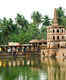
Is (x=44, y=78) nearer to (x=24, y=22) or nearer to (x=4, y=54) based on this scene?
(x=4, y=54)

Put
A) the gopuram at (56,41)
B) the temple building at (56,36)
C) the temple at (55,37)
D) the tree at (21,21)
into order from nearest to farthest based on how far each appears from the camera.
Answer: the gopuram at (56,41) < the temple at (55,37) < the temple building at (56,36) < the tree at (21,21)

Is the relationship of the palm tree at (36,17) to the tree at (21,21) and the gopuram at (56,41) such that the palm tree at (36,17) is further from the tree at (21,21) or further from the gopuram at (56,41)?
the gopuram at (56,41)

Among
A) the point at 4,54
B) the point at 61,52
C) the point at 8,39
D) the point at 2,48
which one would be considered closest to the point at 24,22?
the point at 8,39

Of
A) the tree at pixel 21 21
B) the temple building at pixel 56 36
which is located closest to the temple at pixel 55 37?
the temple building at pixel 56 36

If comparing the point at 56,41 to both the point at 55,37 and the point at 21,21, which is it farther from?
the point at 21,21

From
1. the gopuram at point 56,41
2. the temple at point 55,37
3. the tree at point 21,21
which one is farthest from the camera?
the tree at point 21,21

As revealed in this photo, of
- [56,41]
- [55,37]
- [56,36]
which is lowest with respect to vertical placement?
[56,41]

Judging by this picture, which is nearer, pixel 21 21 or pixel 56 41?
pixel 56 41

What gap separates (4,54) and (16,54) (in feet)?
10.8

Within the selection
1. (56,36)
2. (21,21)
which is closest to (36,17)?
(21,21)

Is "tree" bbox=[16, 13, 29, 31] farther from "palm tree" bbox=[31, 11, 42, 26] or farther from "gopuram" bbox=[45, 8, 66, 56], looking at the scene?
"gopuram" bbox=[45, 8, 66, 56]

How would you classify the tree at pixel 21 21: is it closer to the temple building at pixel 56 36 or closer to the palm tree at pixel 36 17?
the palm tree at pixel 36 17

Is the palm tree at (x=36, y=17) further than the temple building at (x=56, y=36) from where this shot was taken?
Yes

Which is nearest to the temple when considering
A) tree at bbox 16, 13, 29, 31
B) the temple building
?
the temple building
